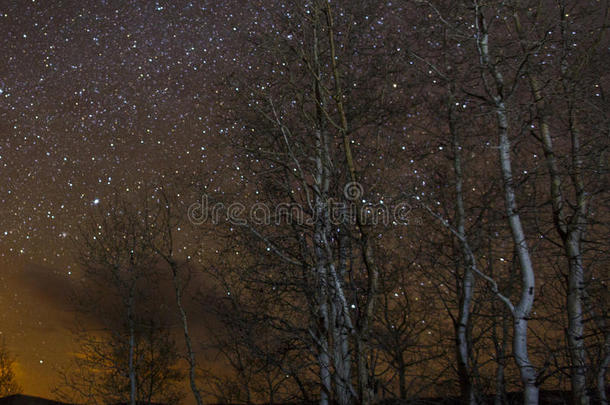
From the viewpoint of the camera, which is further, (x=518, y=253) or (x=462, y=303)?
(x=462, y=303)

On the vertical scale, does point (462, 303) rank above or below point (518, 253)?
below

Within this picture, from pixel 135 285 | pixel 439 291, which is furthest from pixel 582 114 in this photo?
pixel 135 285

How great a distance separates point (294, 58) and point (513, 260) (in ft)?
18.2

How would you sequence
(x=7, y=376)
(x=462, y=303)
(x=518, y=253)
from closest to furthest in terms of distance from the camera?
(x=518, y=253) → (x=462, y=303) → (x=7, y=376)

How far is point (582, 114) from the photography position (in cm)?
771

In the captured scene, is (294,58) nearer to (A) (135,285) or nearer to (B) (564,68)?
(B) (564,68)
